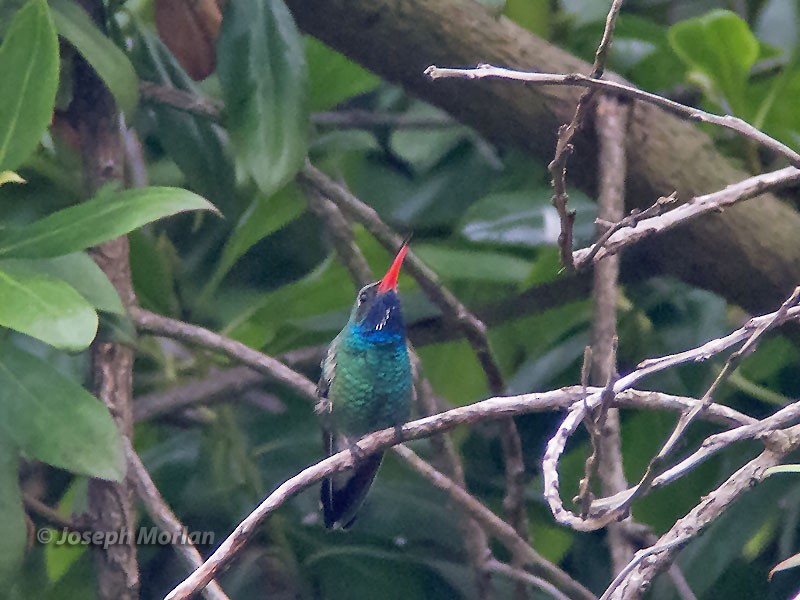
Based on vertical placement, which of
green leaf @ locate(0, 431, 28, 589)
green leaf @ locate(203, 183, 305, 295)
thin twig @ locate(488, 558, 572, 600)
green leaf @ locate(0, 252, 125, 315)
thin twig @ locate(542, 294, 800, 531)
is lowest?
thin twig @ locate(488, 558, 572, 600)

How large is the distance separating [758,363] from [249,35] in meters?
1.28

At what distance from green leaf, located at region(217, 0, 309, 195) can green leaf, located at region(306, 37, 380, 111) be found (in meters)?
0.27

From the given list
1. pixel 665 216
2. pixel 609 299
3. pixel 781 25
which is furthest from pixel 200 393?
pixel 781 25

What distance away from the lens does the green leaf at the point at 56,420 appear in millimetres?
1667

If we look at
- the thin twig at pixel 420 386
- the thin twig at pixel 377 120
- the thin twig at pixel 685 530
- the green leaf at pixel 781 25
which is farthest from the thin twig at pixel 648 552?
the green leaf at pixel 781 25

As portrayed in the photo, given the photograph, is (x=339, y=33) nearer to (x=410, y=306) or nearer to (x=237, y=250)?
(x=237, y=250)

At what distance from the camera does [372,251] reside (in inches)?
96.7

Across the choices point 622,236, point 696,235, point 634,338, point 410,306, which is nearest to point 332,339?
point 410,306

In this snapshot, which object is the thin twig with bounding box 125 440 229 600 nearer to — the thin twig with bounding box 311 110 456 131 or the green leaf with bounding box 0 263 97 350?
the green leaf with bounding box 0 263 97 350

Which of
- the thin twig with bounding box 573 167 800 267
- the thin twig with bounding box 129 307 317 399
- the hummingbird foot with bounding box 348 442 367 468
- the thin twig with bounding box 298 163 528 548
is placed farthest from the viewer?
the thin twig with bounding box 298 163 528 548

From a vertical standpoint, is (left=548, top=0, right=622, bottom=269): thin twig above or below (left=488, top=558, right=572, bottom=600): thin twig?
above

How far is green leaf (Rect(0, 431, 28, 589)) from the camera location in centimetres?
167

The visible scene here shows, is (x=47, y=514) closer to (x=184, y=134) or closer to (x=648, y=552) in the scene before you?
(x=184, y=134)

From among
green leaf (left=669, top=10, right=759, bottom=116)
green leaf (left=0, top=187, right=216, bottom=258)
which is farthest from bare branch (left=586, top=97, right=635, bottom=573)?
green leaf (left=0, top=187, right=216, bottom=258)
